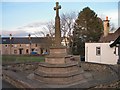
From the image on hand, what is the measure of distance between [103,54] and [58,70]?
56.7 ft

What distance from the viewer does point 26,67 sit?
66.3ft

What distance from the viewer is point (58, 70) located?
14023mm

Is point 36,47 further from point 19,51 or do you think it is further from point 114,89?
point 114,89

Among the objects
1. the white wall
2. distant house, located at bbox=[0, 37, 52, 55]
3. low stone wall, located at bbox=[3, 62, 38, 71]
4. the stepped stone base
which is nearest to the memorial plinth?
the stepped stone base

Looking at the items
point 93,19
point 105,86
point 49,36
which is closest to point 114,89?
point 105,86

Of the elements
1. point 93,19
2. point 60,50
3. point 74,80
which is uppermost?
point 93,19

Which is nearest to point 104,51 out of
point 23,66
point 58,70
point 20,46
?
point 23,66

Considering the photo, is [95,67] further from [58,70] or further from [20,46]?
[20,46]

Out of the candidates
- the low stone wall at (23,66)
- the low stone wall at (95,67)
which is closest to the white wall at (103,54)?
the low stone wall at (95,67)

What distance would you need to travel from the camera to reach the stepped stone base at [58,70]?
13.6m

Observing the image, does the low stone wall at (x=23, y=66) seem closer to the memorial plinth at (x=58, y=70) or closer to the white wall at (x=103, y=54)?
the memorial plinth at (x=58, y=70)

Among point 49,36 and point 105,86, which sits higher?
point 49,36

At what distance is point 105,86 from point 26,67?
12.0 meters

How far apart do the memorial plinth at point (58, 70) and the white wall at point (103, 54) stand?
1448 centimetres
